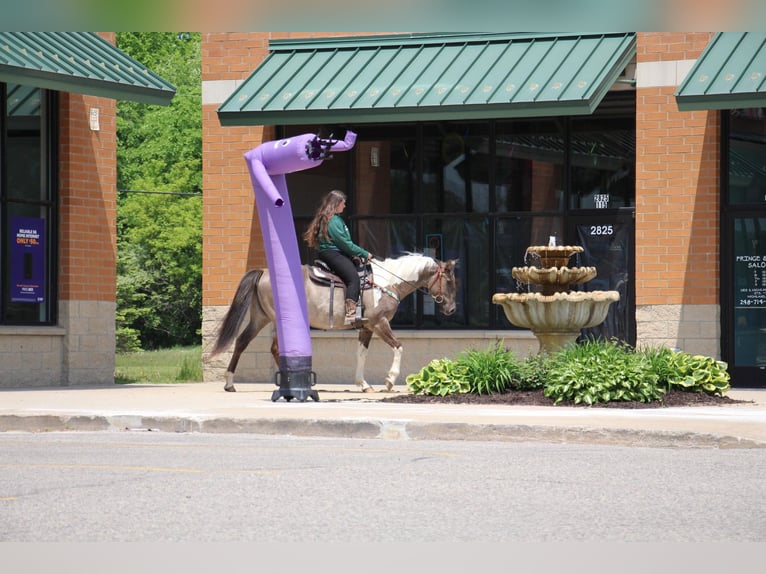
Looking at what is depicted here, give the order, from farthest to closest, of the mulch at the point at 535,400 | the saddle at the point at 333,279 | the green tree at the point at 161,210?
the green tree at the point at 161,210 < the saddle at the point at 333,279 < the mulch at the point at 535,400

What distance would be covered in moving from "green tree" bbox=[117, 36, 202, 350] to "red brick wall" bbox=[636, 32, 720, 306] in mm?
36584

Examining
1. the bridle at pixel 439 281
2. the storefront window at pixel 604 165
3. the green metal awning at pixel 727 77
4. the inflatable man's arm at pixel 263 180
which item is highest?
the green metal awning at pixel 727 77

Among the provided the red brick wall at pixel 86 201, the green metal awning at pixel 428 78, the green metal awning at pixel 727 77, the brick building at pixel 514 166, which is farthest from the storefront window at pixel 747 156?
the red brick wall at pixel 86 201

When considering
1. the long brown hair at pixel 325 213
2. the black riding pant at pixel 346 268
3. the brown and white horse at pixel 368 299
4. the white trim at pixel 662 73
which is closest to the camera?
the long brown hair at pixel 325 213

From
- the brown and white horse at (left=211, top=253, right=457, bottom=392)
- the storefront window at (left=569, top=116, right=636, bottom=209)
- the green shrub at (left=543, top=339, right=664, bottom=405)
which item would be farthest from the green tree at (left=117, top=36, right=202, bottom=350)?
the green shrub at (left=543, top=339, right=664, bottom=405)

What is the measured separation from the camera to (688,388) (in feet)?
52.2

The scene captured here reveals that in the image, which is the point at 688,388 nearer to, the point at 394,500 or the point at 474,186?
the point at 474,186

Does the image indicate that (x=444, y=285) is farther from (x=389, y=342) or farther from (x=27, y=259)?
(x=27, y=259)

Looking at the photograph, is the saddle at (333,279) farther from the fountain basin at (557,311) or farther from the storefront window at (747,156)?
the storefront window at (747,156)

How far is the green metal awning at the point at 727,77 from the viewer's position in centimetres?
1877

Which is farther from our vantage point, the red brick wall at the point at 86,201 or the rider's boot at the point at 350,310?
the red brick wall at the point at 86,201

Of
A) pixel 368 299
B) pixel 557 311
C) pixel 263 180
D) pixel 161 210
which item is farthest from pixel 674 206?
pixel 161 210

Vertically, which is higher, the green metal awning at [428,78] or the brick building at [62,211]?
the green metal awning at [428,78]

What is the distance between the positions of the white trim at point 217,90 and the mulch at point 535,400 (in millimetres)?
8606
